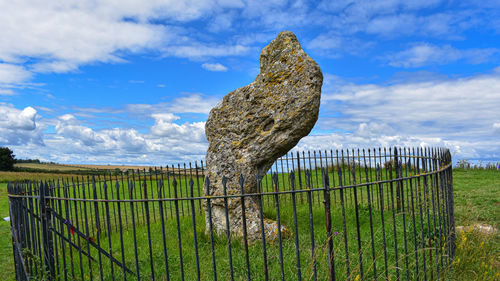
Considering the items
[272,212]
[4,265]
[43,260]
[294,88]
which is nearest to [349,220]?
[272,212]

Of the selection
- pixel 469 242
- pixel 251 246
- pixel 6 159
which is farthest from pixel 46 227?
pixel 6 159

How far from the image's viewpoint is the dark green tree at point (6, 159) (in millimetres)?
32562

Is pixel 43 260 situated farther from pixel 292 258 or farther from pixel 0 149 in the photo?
pixel 0 149

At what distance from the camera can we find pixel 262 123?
6.96 metres

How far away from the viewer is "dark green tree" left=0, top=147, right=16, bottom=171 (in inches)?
1282

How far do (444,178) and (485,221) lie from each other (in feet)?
12.5

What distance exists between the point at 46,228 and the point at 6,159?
34.0 metres

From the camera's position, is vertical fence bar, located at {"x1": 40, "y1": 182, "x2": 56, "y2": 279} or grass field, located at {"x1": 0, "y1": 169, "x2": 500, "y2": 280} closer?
vertical fence bar, located at {"x1": 40, "y1": 182, "x2": 56, "y2": 279}

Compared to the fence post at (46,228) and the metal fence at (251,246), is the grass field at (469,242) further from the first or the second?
the fence post at (46,228)

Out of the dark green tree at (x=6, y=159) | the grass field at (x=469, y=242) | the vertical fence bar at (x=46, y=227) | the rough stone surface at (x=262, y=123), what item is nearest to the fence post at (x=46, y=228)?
the vertical fence bar at (x=46, y=227)

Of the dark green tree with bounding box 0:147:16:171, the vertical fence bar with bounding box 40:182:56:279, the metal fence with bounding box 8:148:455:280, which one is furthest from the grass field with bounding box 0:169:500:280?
the dark green tree with bounding box 0:147:16:171

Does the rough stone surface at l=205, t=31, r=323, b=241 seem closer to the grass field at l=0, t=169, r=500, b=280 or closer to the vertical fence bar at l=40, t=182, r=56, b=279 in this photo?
the grass field at l=0, t=169, r=500, b=280

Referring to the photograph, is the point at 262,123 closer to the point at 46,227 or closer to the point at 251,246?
the point at 251,246

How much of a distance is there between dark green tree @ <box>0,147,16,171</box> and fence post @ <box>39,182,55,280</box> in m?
33.4
